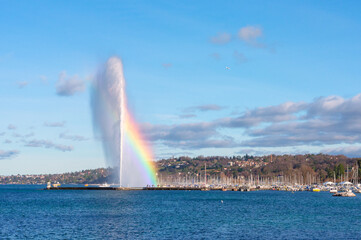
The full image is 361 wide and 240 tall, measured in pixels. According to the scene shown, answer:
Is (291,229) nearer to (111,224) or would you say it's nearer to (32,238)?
(111,224)

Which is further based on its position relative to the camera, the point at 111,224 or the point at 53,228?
the point at 111,224

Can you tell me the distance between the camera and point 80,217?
2876 inches

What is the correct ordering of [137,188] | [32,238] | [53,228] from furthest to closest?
[137,188] < [53,228] < [32,238]

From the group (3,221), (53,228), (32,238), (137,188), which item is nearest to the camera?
(32,238)

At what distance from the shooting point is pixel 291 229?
5772 cm

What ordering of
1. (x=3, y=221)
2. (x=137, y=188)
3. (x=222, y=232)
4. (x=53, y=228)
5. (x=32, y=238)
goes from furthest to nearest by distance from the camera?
(x=137, y=188), (x=3, y=221), (x=53, y=228), (x=222, y=232), (x=32, y=238)

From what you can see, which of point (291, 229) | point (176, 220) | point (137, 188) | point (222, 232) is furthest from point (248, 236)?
point (137, 188)

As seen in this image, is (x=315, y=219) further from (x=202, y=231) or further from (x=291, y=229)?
(x=202, y=231)

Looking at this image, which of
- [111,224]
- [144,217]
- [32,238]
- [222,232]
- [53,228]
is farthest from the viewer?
[144,217]

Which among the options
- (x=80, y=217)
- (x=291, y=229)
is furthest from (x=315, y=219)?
(x=80, y=217)

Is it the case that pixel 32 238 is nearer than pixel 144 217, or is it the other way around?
pixel 32 238

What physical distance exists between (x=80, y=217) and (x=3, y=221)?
1165 cm

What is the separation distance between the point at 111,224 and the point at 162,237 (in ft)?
47.3

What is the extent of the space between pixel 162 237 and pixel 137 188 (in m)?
139
